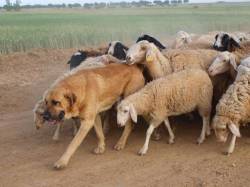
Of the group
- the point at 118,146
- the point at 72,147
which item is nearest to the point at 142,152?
the point at 118,146

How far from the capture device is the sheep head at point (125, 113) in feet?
24.9

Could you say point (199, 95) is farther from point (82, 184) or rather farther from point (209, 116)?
point (82, 184)

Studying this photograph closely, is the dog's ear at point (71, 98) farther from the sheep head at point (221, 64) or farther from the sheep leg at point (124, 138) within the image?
the sheep head at point (221, 64)

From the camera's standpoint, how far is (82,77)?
7.69 metres

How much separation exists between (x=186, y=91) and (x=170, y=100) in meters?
0.32

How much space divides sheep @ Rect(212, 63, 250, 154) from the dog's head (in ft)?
7.84

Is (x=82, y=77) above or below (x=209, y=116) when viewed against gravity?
above

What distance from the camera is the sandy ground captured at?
268 inches

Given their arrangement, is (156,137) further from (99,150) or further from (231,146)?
(231,146)

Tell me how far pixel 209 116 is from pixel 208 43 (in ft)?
9.68

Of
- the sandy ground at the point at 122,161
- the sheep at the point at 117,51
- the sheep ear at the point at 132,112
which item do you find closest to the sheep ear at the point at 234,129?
the sandy ground at the point at 122,161

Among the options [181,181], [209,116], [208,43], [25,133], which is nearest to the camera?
[181,181]

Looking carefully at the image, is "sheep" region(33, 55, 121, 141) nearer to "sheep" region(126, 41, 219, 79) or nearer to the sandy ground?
the sandy ground

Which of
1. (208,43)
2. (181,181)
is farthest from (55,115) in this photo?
(208,43)
